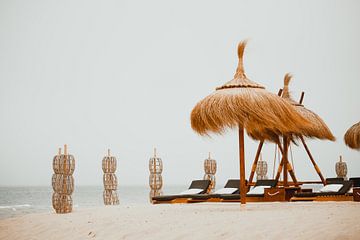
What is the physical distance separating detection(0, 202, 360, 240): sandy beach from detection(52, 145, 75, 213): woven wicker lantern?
117cm

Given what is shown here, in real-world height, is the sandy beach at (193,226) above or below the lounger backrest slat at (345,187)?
below

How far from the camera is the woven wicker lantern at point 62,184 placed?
10594 mm

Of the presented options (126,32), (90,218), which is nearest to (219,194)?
(90,218)

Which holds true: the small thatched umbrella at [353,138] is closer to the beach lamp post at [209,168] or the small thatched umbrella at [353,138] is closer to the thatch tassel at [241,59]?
the beach lamp post at [209,168]

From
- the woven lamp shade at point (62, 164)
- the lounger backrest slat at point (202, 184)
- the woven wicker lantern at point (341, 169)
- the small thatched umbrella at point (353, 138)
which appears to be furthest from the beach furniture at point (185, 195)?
the woven wicker lantern at point (341, 169)

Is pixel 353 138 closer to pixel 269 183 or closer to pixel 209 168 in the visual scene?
pixel 269 183

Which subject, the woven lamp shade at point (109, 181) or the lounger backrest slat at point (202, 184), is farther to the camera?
the lounger backrest slat at point (202, 184)

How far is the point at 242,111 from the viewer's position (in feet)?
29.4

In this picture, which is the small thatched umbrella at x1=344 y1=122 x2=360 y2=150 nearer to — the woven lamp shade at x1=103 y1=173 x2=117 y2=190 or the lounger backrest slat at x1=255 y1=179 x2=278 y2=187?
the lounger backrest slat at x1=255 y1=179 x2=278 y2=187

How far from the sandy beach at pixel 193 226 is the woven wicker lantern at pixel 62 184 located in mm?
1171

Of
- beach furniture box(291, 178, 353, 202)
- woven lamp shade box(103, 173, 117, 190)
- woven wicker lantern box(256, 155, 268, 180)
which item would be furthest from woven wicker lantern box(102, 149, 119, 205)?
woven wicker lantern box(256, 155, 268, 180)

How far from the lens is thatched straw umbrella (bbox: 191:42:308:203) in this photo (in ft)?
29.4

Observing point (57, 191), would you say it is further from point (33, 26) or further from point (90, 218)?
point (33, 26)

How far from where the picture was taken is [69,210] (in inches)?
419
